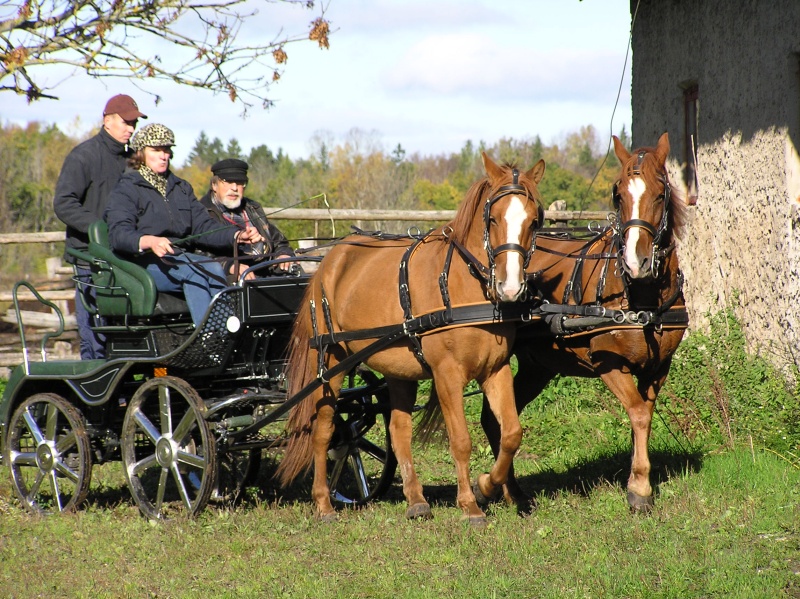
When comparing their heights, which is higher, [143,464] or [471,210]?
[471,210]

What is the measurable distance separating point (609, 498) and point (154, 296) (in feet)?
10.3

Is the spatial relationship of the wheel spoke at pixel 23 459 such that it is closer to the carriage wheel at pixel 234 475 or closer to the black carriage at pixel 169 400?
the black carriage at pixel 169 400

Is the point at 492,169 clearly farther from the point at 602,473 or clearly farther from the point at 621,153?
the point at 602,473

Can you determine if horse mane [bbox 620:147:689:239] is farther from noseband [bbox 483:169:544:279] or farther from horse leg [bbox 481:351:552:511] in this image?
horse leg [bbox 481:351:552:511]

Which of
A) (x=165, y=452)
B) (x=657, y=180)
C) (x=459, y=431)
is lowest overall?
(x=165, y=452)

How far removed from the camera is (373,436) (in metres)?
9.36

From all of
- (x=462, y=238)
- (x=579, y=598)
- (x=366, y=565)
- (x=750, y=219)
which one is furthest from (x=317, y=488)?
(x=750, y=219)

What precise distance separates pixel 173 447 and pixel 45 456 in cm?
128

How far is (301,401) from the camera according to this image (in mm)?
6477

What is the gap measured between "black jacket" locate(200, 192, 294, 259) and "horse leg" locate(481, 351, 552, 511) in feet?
5.88

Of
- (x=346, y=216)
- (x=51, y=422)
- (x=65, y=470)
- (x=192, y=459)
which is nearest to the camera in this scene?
(x=192, y=459)

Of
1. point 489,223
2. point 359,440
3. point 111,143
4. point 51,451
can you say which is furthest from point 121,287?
point 489,223

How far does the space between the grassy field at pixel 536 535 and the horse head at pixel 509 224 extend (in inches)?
54.4

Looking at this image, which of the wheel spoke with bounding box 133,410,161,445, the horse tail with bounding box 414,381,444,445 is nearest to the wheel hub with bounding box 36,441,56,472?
the wheel spoke with bounding box 133,410,161,445
